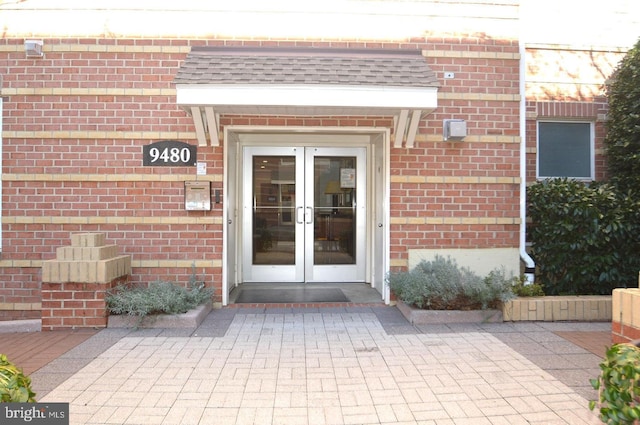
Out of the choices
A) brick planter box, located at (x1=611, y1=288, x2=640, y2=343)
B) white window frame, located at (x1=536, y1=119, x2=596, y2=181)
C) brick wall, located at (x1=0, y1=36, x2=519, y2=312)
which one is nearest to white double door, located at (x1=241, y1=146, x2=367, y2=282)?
brick wall, located at (x1=0, y1=36, x2=519, y2=312)

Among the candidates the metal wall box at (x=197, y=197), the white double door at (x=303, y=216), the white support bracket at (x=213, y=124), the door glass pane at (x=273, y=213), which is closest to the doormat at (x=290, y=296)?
the white double door at (x=303, y=216)

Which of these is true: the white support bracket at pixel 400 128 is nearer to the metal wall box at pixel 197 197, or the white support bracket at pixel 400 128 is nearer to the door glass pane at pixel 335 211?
the door glass pane at pixel 335 211

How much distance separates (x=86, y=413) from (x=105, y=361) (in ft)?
3.85

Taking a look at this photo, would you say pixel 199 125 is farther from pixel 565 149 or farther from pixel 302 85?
pixel 565 149

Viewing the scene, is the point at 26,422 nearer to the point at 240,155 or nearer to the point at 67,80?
the point at 67,80

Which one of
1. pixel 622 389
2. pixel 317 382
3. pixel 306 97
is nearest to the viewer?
pixel 622 389

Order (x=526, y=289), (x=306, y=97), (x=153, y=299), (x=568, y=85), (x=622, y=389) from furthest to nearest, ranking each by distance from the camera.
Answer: (x=568, y=85), (x=526, y=289), (x=306, y=97), (x=153, y=299), (x=622, y=389)

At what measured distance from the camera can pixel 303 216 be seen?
807cm

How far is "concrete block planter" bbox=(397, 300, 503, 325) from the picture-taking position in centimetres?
582

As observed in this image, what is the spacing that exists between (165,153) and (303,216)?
2.52 metres

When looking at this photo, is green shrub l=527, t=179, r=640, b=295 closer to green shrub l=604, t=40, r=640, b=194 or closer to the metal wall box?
green shrub l=604, t=40, r=640, b=194

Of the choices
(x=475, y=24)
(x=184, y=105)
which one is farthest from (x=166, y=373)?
(x=475, y=24)

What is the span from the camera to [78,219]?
258 inches

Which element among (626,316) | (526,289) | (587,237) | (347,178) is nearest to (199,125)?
(347,178)
